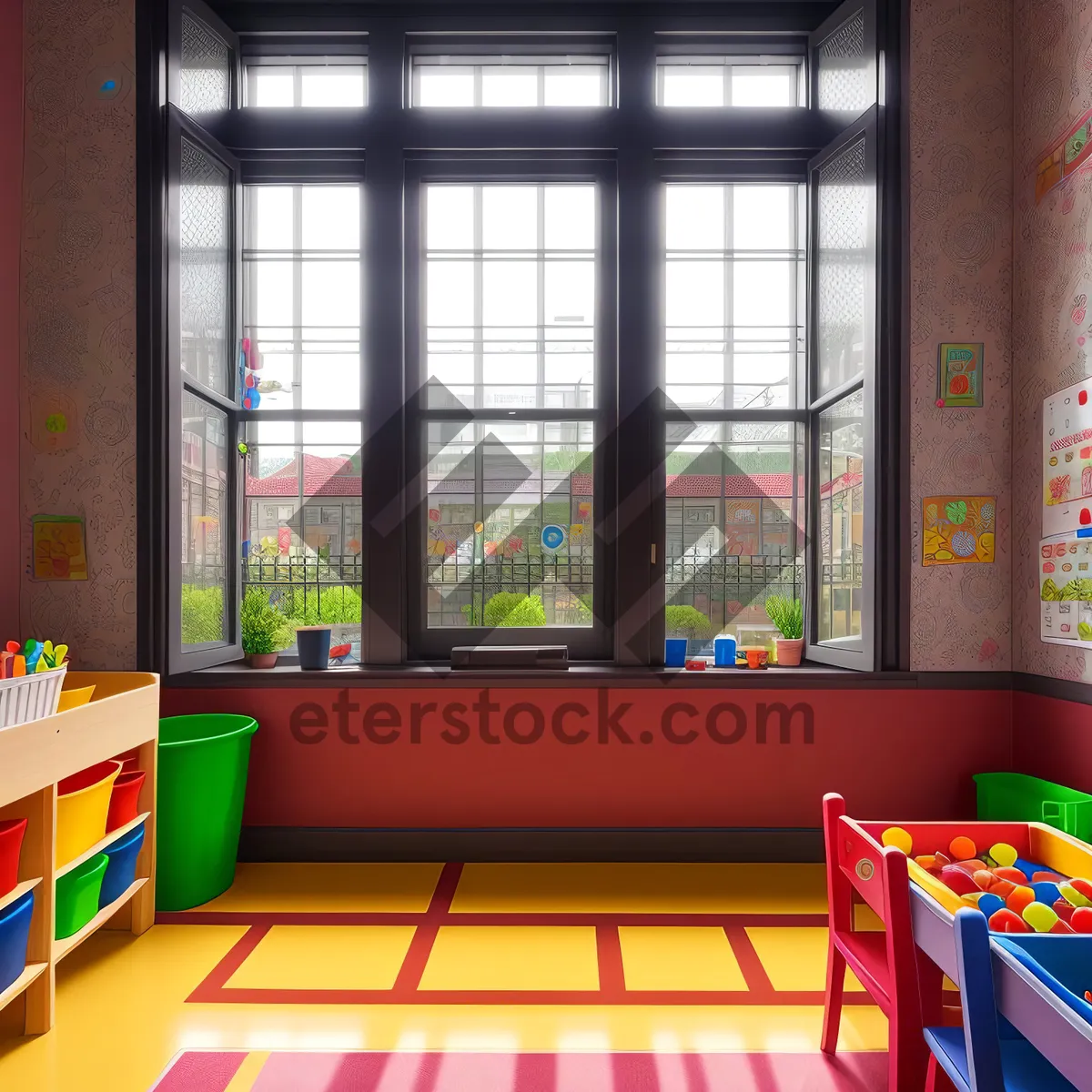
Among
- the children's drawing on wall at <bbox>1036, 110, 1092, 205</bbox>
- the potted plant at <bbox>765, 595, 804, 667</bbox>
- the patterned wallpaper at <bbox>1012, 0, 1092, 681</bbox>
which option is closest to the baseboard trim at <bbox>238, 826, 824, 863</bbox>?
the potted plant at <bbox>765, 595, 804, 667</bbox>

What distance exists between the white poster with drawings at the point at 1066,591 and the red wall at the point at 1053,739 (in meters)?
0.23

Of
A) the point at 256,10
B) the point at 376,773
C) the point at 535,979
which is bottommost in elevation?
the point at 535,979

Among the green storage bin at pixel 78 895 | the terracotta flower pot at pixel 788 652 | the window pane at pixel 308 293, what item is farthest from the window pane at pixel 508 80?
the green storage bin at pixel 78 895

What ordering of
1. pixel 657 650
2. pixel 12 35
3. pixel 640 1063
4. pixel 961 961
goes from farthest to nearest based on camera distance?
pixel 657 650, pixel 12 35, pixel 640 1063, pixel 961 961

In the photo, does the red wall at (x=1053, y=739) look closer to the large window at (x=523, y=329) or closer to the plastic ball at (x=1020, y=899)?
the large window at (x=523, y=329)

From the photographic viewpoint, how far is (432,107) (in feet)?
9.93

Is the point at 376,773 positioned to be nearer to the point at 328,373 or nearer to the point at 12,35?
the point at 328,373

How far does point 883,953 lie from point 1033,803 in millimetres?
1145

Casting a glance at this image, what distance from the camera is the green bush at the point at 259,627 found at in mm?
2934

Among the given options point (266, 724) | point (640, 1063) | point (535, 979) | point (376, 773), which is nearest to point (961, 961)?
point (640, 1063)

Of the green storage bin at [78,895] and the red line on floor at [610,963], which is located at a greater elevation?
the green storage bin at [78,895]

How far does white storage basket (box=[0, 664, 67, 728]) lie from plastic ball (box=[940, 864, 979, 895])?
2.11m

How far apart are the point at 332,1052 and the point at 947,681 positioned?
2357 millimetres

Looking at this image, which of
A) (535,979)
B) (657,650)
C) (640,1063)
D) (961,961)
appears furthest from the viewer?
(657,650)
